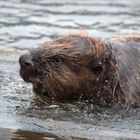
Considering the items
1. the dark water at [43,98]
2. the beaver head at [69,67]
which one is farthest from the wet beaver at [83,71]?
the dark water at [43,98]

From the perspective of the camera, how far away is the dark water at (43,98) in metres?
7.39

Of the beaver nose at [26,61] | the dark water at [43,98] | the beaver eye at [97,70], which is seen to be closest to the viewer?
the dark water at [43,98]

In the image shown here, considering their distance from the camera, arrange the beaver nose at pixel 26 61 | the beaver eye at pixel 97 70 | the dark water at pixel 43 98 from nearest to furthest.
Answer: the dark water at pixel 43 98, the beaver nose at pixel 26 61, the beaver eye at pixel 97 70

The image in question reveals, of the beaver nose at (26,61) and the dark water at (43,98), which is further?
the beaver nose at (26,61)

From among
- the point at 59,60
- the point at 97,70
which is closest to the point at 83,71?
the point at 97,70

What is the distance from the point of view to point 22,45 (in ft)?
41.3

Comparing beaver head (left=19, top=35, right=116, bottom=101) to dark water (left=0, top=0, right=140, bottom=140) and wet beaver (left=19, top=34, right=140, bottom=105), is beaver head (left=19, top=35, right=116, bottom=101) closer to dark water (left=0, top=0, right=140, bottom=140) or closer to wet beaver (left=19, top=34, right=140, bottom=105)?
wet beaver (left=19, top=34, right=140, bottom=105)

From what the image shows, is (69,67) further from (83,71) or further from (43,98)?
(43,98)

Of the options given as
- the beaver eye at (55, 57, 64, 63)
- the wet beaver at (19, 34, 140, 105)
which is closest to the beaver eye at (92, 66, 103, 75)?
the wet beaver at (19, 34, 140, 105)

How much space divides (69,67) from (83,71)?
0.59 ft

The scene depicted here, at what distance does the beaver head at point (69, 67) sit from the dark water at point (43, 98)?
0.27m

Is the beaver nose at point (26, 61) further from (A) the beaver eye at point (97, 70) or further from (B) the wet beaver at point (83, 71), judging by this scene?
(A) the beaver eye at point (97, 70)

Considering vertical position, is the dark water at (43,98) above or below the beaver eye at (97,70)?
below

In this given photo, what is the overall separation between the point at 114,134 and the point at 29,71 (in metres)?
1.25
